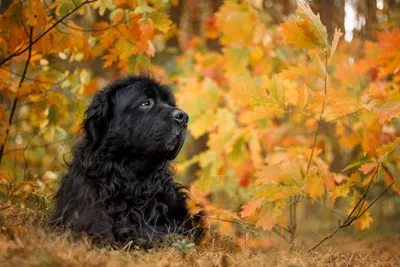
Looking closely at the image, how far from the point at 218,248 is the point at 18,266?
1659 millimetres

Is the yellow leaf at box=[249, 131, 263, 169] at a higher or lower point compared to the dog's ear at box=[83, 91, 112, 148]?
lower

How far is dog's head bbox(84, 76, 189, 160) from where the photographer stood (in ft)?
13.0

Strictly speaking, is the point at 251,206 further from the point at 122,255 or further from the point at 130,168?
the point at 122,255

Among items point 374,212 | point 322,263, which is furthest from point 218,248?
point 374,212

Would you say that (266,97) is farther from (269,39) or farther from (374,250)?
(269,39)

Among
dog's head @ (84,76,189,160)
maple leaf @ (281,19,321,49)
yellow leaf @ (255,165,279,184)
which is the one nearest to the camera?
maple leaf @ (281,19,321,49)

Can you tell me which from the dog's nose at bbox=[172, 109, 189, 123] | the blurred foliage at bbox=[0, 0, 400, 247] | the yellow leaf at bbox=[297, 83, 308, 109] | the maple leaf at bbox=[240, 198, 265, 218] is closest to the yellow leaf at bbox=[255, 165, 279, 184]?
the blurred foliage at bbox=[0, 0, 400, 247]

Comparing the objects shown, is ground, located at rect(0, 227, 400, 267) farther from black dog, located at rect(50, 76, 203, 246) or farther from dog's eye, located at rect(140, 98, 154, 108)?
dog's eye, located at rect(140, 98, 154, 108)

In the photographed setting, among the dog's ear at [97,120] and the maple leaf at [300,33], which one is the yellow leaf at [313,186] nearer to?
the maple leaf at [300,33]

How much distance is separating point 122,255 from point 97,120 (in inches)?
56.8

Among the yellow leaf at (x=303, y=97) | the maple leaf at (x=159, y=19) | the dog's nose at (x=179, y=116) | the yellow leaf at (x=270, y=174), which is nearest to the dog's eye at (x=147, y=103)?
the dog's nose at (x=179, y=116)

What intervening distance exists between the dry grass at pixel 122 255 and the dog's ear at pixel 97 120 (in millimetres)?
780

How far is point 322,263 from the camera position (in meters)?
3.21

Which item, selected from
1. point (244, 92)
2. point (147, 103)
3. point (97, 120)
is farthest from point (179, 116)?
point (97, 120)
